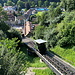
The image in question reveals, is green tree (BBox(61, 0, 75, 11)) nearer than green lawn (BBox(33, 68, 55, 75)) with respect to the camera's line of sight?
No

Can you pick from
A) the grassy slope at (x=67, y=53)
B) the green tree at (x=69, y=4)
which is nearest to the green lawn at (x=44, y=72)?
the grassy slope at (x=67, y=53)

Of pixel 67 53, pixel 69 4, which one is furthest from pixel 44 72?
pixel 69 4

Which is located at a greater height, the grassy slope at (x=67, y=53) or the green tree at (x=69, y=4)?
the green tree at (x=69, y=4)

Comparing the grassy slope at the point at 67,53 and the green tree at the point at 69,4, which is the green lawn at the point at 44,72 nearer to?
the grassy slope at the point at 67,53

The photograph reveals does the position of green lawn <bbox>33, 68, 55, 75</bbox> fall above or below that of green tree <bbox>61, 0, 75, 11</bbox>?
below

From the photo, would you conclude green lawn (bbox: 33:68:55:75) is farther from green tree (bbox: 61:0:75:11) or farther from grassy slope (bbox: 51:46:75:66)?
green tree (bbox: 61:0:75:11)

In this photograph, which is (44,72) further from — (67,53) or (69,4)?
(69,4)

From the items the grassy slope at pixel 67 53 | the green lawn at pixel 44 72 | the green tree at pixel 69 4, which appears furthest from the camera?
the green tree at pixel 69 4

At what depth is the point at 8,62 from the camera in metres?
6.27

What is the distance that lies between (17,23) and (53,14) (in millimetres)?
29889

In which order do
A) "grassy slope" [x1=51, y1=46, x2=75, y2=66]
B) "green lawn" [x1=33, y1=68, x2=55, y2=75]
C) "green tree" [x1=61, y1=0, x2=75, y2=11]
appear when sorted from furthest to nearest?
"green tree" [x1=61, y1=0, x2=75, y2=11], "grassy slope" [x1=51, y1=46, x2=75, y2=66], "green lawn" [x1=33, y1=68, x2=55, y2=75]

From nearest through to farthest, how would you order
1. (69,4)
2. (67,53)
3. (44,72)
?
(44,72) → (67,53) → (69,4)

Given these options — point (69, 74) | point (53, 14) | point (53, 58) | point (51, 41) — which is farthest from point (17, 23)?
point (69, 74)

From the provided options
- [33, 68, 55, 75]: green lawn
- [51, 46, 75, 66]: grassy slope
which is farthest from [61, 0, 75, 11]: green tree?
[33, 68, 55, 75]: green lawn
